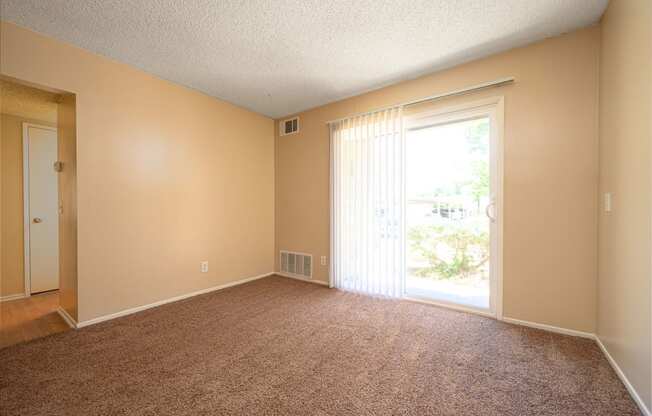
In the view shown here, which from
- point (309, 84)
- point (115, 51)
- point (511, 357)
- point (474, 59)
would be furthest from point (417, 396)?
point (115, 51)

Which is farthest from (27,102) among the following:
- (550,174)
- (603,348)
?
(603,348)

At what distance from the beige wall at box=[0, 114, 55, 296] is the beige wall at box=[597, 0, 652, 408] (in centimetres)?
609

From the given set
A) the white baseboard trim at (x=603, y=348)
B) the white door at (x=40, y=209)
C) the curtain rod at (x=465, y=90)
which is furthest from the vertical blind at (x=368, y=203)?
the white door at (x=40, y=209)

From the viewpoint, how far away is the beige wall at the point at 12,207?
3.38 meters

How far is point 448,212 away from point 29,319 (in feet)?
15.5

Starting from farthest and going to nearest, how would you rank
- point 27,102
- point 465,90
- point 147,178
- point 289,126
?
point 289,126 < point 27,102 < point 147,178 < point 465,90

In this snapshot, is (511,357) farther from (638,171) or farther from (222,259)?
(222,259)

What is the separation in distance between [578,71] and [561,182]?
921 millimetres

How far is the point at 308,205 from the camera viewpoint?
399 centimetres

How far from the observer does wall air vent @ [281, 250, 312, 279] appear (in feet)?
13.0

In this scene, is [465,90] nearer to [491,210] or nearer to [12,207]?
[491,210]

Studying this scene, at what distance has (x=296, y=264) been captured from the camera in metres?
4.10

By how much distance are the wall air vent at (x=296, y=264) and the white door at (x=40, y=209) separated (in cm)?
323

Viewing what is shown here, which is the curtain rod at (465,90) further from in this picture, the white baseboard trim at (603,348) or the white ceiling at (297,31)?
the white baseboard trim at (603,348)
